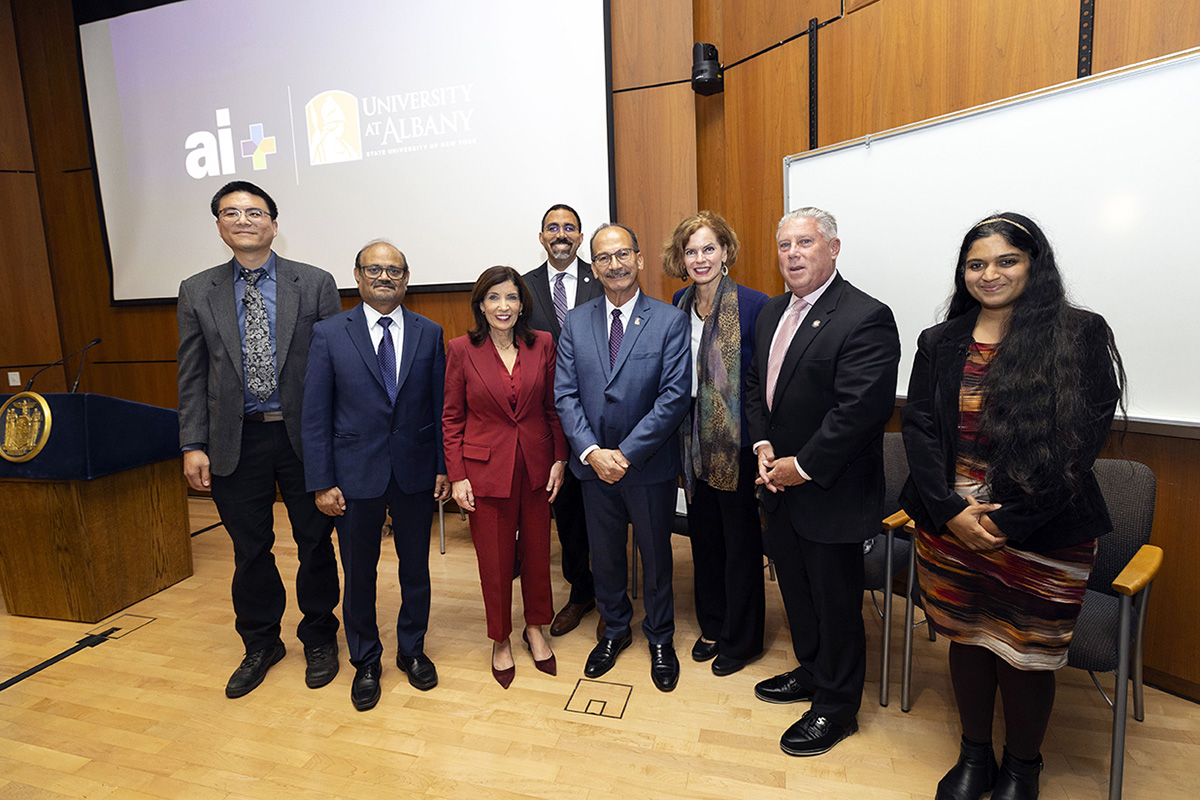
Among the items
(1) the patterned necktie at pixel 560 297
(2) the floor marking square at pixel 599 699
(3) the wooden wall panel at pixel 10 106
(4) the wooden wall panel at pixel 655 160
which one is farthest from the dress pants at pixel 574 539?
(3) the wooden wall panel at pixel 10 106

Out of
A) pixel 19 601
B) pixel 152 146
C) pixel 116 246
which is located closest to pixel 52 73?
pixel 152 146

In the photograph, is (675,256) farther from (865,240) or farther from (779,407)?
(865,240)

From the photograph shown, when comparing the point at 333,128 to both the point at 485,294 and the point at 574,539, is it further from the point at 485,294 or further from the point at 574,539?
the point at 574,539

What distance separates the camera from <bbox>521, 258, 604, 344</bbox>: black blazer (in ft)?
9.77

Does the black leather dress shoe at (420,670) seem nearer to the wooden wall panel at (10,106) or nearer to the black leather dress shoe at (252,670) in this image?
the black leather dress shoe at (252,670)

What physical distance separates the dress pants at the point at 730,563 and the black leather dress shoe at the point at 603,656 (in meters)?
0.38

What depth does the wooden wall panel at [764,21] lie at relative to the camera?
314cm

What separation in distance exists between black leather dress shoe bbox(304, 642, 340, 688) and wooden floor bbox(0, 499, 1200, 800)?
0.04 meters

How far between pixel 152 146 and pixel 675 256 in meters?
4.91

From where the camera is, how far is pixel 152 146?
4.99m

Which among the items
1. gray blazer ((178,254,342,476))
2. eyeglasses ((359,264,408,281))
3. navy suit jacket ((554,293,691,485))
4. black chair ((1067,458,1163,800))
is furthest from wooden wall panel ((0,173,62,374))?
black chair ((1067,458,1163,800))

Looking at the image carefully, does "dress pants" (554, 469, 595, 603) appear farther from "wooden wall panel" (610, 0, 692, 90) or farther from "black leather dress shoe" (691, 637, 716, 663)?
"wooden wall panel" (610, 0, 692, 90)

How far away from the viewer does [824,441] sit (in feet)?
6.16

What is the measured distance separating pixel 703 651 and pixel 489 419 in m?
1.33
